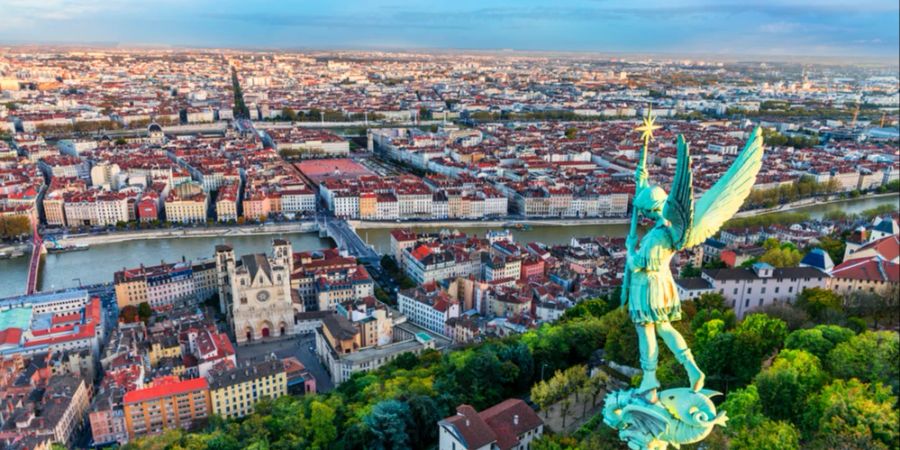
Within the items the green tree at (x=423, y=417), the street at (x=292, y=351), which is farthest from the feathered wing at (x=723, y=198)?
the street at (x=292, y=351)

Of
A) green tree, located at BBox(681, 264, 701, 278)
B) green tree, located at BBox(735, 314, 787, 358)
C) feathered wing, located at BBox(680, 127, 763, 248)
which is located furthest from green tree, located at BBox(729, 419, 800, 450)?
green tree, located at BBox(681, 264, 701, 278)

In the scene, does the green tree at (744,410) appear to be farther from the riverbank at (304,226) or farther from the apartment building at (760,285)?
the riverbank at (304,226)

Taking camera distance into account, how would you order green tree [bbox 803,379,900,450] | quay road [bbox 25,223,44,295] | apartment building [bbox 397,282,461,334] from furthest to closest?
quay road [bbox 25,223,44,295] < apartment building [bbox 397,282,461,334] < green tree [bbox 803,379,900,450]

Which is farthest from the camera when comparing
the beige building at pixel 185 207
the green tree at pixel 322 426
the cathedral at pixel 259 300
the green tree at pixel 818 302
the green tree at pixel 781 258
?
the beige building at pixel 185 207

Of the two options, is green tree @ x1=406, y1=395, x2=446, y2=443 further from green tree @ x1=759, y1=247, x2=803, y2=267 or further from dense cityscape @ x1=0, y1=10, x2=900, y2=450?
green tree @ x1=759, y1=247, x2=803, y2=267

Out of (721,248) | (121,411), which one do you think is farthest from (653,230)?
(721,248)
